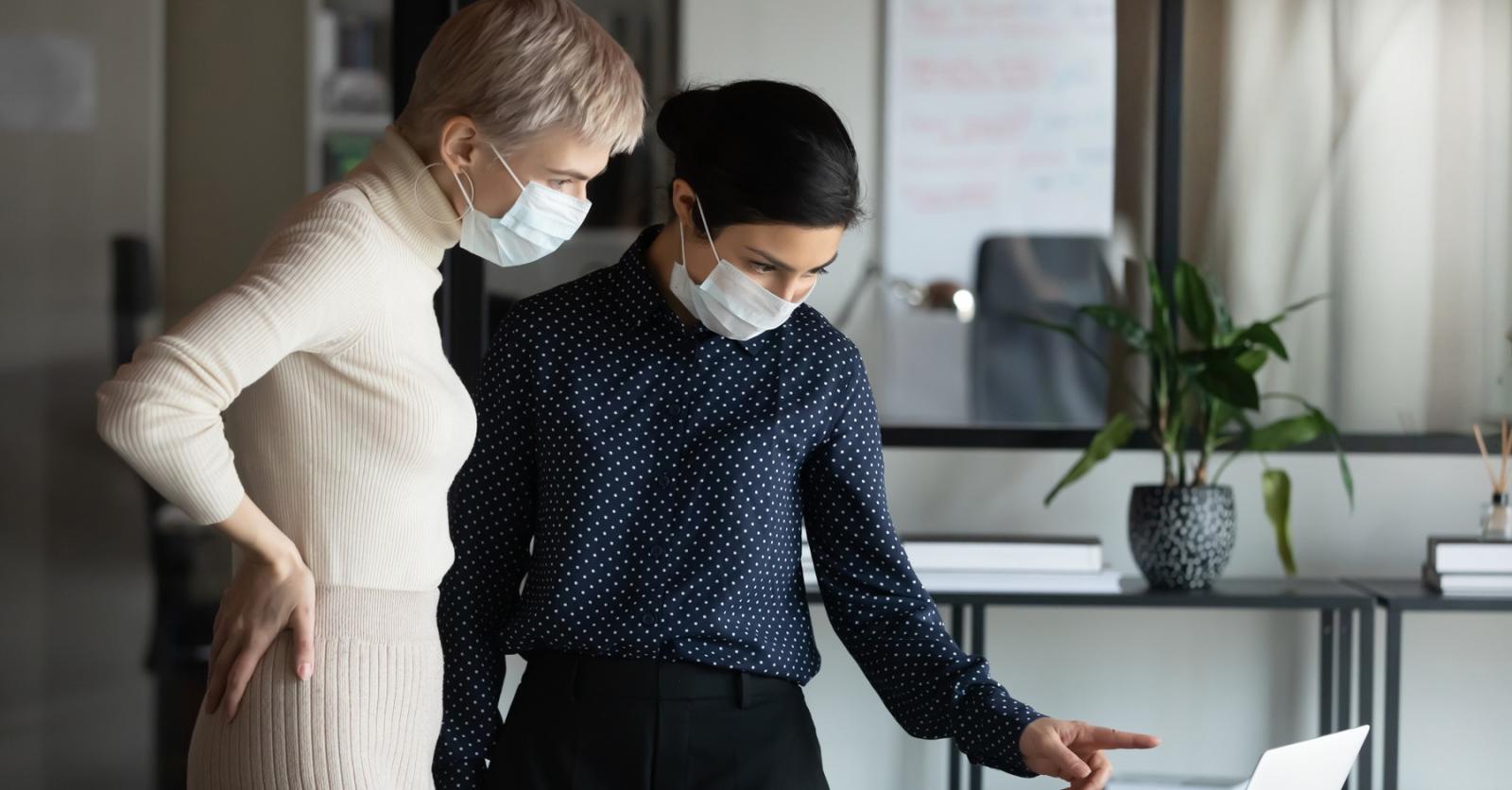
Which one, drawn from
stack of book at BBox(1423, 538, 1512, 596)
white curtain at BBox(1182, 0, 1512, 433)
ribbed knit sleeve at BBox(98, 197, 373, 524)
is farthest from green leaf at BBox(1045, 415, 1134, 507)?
ribbed knit sleeve at BBox(98, 197, 373, 524)

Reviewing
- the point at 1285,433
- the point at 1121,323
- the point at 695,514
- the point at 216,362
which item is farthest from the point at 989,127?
the point at 216,362

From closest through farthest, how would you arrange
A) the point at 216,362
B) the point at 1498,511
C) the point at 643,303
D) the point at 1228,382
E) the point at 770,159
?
the point at 216,362
the point at 770,159
the point at 643,303
the point at 1228,382
the point at 1498,511

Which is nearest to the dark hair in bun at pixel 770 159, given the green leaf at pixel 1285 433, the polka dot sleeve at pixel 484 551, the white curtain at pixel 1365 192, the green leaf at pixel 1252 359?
the polka dot sleeve at pixel 484 551

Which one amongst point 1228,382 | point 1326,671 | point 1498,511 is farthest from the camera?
point 1326,671

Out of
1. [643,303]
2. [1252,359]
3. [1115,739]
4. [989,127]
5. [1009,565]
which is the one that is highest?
[989,127]

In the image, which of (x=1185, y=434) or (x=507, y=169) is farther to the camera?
(x=1185, y=434)

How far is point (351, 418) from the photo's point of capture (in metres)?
1.02

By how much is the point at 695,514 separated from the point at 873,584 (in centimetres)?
21

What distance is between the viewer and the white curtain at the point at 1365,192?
2.74 meters

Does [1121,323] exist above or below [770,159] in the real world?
below

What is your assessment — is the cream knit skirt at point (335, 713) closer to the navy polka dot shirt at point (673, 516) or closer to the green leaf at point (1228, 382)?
the navy polka dot shirt at point (673, 516)

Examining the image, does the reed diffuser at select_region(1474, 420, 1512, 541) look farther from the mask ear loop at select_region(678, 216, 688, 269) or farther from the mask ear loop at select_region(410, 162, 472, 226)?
the mask ear loop at select_region(410, 162, 472, 226)

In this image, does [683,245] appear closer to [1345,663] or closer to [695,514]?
[695,514]

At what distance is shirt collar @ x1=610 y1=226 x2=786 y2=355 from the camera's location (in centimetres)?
139
